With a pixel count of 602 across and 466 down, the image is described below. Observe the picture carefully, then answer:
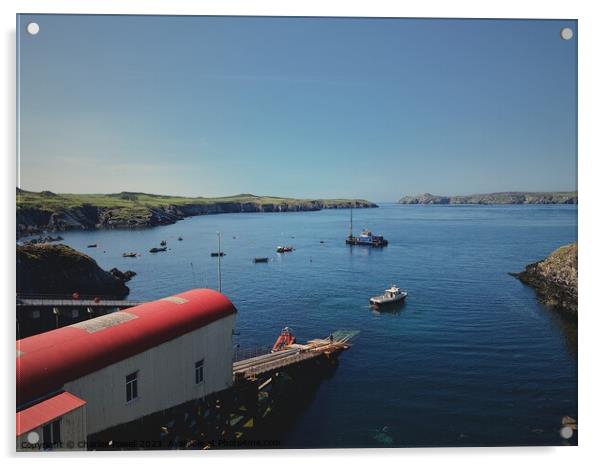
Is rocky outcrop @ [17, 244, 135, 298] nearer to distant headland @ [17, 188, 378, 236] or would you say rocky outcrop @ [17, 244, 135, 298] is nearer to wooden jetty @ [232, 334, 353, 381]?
distant headland @ [17, 188, 378, 236]

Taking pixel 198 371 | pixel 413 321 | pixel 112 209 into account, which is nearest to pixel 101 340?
pixel 198 371

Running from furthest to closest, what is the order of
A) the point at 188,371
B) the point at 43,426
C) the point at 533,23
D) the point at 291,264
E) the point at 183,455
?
the point at 291,264
the point at 188,371
the point at 533,23
the point at 183,455
the point at 43,426

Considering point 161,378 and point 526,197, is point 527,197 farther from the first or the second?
point 161,378

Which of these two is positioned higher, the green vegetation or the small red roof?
the green vegetation

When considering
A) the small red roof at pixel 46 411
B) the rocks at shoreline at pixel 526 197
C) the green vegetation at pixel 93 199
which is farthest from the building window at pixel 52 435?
the rocks at shoreline at pixel 526 197

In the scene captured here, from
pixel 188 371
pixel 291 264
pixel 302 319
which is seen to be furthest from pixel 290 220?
pixel 188 371

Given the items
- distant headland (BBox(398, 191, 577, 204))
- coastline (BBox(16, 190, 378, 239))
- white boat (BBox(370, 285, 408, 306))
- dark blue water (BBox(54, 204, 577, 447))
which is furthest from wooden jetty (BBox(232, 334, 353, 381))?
distant headland (BBox(398, 191, 577, 204))

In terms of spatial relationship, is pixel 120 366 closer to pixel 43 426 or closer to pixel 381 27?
pixel 43 426
